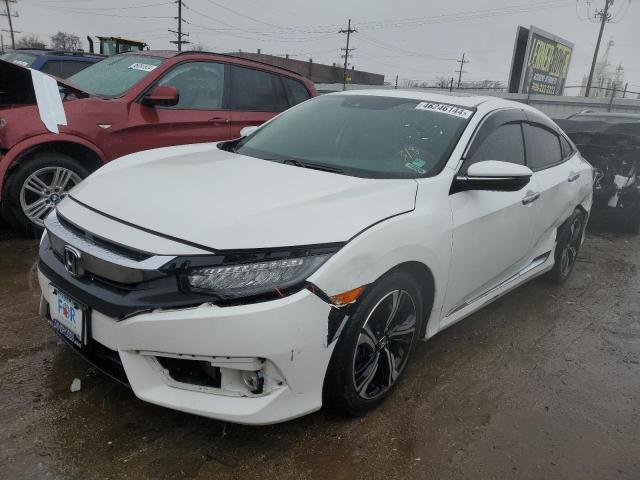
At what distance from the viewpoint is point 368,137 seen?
317cm

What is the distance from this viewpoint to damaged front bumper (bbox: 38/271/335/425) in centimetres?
194

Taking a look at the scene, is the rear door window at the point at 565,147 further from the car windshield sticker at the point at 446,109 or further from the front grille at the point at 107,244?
the front grille at the point at 107,244

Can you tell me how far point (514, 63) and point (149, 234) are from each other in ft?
90.0

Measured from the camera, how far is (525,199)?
11.2ft

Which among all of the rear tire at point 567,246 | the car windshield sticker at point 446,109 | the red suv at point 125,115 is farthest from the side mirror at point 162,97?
the rear tire at point 567,246

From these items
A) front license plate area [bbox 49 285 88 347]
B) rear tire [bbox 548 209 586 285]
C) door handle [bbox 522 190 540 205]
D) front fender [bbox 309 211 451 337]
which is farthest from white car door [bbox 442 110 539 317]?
front license plate area [bbox 49 285 88 347]

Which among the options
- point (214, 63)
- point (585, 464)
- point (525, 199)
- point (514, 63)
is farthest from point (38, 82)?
point (514, 63)

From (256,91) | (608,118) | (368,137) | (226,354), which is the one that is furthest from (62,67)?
(608,118)

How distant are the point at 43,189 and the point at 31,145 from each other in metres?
0.39

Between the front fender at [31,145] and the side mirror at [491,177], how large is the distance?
3314mm

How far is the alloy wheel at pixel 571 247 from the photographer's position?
4.55m

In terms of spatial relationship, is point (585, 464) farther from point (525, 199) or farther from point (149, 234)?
point (149, 234)

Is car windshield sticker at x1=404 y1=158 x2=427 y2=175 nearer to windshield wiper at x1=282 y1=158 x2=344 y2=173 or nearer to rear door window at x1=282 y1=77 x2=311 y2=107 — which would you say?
windshield wiper at x1=282 y1=158 x2=344 y2=173

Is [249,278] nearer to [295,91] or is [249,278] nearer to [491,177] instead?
[491,177]
